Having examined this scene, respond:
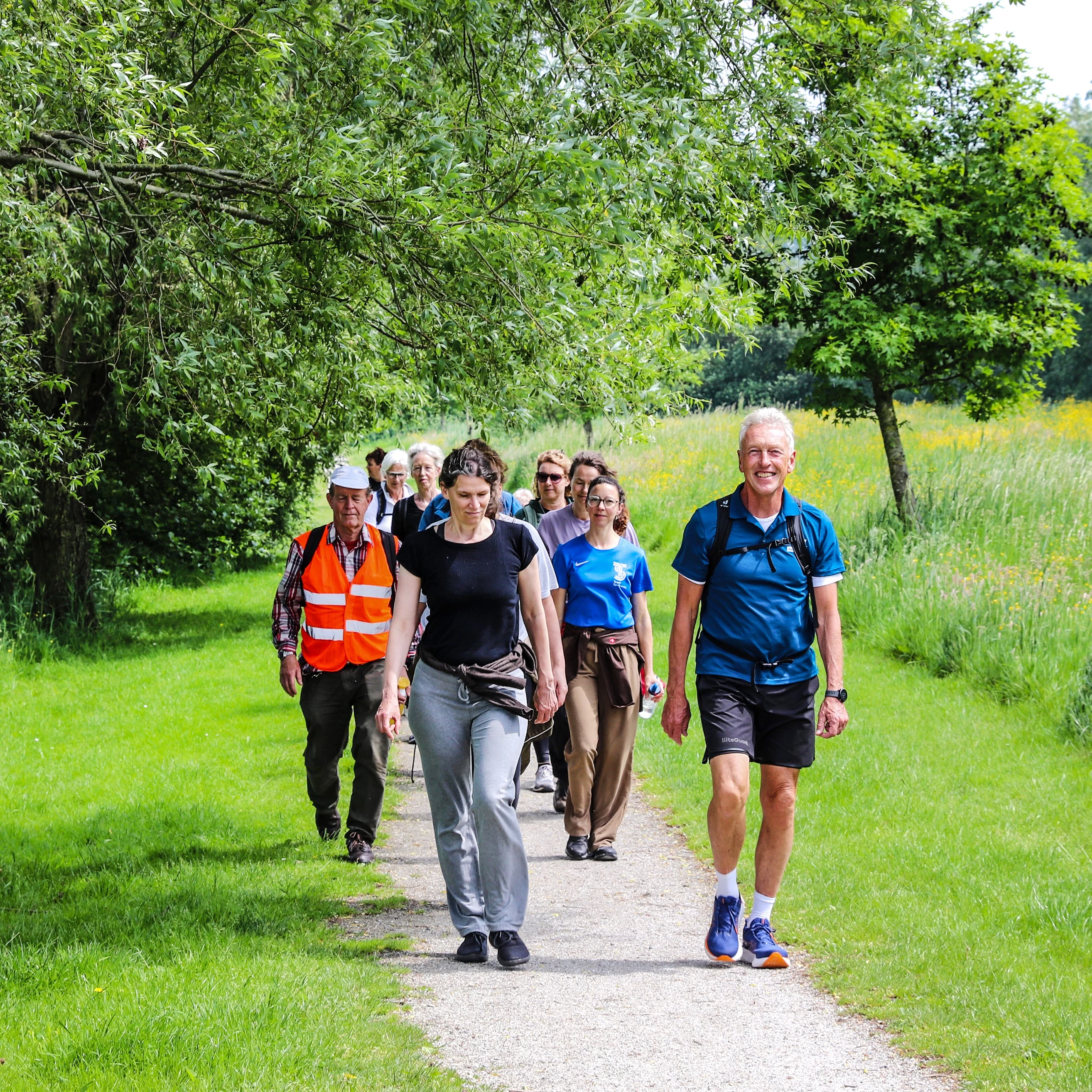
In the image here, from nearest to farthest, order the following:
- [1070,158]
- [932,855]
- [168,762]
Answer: [932,855] → [168,762] → [1070,158]

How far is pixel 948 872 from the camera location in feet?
21.6

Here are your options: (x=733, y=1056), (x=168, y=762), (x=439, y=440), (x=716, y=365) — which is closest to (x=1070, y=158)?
(x=168, y=762)

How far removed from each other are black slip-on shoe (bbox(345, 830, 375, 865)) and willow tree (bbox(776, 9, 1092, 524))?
29.3ft

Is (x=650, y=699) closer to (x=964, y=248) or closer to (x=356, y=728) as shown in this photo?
(x=356, y=728)

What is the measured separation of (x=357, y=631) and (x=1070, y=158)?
10.8 meters

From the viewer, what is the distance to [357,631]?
695 cm

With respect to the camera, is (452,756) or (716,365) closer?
(452,756)

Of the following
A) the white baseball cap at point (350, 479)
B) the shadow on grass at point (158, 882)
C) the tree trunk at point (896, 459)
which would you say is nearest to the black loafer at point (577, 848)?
the shadow on grass at point (158, 882)

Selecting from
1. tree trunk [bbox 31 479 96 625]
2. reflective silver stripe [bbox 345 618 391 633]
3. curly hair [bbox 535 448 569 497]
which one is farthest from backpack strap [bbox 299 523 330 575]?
tree trunk [bbox 31 479 96 625]

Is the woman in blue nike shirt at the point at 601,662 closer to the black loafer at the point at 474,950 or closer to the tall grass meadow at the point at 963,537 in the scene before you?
the tall grass meadow at the point at 963,537

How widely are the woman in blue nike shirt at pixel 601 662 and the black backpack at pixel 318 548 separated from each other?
2.97 ft

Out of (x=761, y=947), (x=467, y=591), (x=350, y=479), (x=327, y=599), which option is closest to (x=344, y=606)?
(x=327, y=599)

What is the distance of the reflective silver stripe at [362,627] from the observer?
695cm

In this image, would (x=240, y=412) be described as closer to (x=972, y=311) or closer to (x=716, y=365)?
(x=972, y=311)
